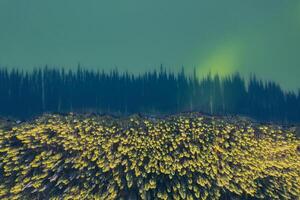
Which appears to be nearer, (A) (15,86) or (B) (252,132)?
(B) (252,132)

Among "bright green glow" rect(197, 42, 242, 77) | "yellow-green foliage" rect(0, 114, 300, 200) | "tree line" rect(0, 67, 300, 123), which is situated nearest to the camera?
"yellow-green foliage" rect(0, 114, 300, 200)

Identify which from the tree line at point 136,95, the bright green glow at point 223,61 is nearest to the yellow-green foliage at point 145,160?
the tree line at point 136,95

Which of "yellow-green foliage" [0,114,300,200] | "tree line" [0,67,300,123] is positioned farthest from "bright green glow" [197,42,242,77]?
"yellow-green foliage" [0,114,300,200]

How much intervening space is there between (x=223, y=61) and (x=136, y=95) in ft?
12.7

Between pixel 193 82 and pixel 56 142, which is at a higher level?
pixel 193 82

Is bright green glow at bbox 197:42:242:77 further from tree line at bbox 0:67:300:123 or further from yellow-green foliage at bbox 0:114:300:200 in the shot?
yellow-green foliage at bbox 0:114:300:200

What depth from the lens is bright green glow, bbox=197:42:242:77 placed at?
38.9 ft

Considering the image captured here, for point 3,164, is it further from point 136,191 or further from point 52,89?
point 136,191

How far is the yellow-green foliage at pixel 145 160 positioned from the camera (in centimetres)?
788

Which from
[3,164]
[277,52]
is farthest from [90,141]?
[277,52]

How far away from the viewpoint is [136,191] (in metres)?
7.82

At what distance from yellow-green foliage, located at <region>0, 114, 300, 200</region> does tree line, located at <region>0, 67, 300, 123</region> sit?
0.94 metres

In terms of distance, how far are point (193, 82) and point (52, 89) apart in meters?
4.50

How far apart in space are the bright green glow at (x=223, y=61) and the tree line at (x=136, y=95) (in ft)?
3.10
